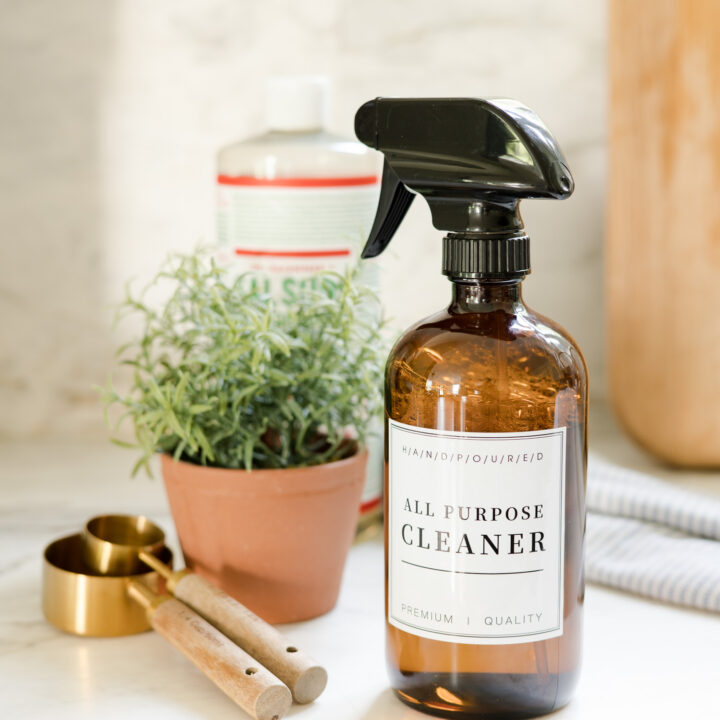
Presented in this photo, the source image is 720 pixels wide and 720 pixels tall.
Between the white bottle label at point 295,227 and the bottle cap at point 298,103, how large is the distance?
0.16 ft

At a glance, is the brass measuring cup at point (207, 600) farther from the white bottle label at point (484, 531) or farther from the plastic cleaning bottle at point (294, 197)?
the plastic cleaning bottle at point (294, 197)

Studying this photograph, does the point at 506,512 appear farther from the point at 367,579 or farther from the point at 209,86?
the point at 209,86

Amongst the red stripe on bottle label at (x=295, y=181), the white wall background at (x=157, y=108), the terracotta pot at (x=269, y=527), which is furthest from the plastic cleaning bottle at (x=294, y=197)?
the white wall background at (x=157, y=108)

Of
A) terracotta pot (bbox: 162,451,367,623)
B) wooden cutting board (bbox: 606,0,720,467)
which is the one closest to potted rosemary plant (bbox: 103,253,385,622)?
terracotta pot (bbox: 162,451,367,623)

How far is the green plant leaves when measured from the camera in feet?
1.90

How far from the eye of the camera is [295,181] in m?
0.68

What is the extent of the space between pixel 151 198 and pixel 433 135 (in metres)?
0.54

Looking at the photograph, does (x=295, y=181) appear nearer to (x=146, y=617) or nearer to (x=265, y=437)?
(x=265, y=437)

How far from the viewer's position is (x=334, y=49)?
95 centimetres

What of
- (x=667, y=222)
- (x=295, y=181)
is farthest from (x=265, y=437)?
(x=667, y=222)

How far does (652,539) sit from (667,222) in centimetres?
26

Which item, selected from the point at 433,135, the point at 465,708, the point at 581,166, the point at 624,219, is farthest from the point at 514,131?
the point at 581,166

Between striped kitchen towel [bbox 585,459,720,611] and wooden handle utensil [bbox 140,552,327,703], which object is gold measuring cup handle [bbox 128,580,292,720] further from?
striped kitchen towel [bbox 585,459,720,611]

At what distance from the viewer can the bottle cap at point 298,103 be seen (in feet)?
2.29
